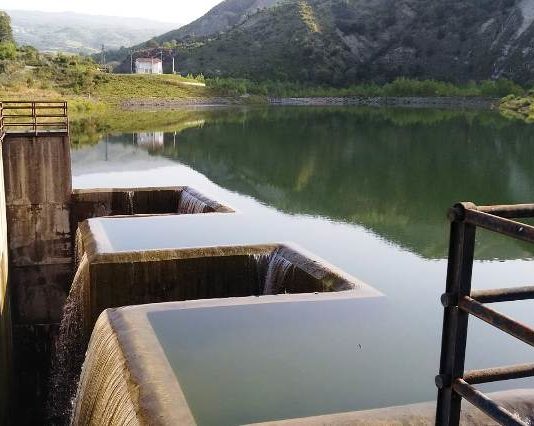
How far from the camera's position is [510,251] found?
60.2 feet

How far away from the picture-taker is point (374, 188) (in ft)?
94.1

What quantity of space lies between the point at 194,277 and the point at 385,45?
126 m

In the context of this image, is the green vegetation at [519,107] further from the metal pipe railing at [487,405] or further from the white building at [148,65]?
the metal pipe railing at [487,405]

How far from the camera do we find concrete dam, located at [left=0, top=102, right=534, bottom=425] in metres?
6.82

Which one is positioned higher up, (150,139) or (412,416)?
(412,416)

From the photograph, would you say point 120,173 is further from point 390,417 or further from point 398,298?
point 390,417

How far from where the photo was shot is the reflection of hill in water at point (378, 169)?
22.7 metres

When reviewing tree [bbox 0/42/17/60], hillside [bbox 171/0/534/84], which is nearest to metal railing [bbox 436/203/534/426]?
tree [bbox 0/42/17/60]

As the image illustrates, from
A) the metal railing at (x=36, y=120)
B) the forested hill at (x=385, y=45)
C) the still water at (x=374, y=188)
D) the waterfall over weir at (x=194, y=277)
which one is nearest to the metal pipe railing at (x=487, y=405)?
the still water at (x=374, y=188)

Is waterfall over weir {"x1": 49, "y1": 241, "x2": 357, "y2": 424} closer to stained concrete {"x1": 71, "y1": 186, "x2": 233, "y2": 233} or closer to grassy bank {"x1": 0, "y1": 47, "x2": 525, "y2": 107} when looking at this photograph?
stained concrete {"x1": 71, "y1": 186, "x2": 233, "y2": 233}

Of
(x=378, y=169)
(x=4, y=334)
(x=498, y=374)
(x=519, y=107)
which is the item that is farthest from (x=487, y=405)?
(x=519, y=107)

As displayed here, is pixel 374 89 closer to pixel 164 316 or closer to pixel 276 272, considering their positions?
pixel 276 272

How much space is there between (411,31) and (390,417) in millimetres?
130122

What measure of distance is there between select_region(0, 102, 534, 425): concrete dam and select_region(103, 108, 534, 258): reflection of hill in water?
263 inches
